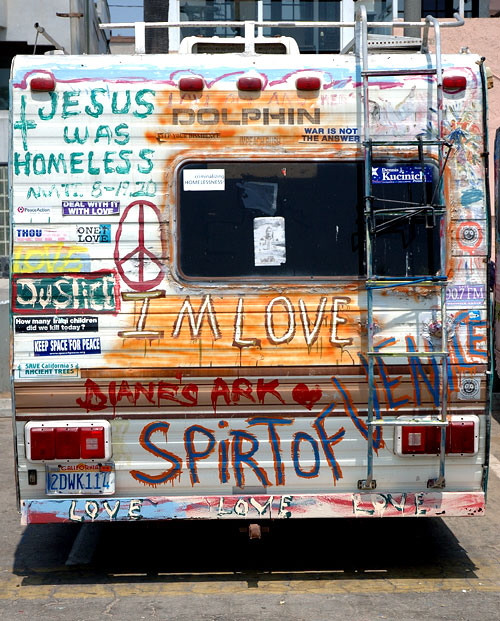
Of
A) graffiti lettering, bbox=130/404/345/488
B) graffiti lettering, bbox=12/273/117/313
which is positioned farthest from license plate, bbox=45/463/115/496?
graffiti lettering, bbox=12/273/117/313

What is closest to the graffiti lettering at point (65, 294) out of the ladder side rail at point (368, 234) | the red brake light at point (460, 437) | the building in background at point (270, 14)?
the ladder side rail at point (368, 234)

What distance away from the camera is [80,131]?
574 centimetres

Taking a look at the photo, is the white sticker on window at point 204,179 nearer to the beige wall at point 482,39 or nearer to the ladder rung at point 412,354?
the ladder rung at point 412,354

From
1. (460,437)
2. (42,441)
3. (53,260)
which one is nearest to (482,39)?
(460,437)

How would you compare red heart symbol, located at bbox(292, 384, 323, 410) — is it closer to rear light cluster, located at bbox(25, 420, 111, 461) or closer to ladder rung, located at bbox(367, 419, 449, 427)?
ladder rung, located at bbox(367, 419, 449, 427)

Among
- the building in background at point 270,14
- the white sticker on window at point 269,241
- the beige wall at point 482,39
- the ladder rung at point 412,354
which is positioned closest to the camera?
the ladder rung at point 412,354

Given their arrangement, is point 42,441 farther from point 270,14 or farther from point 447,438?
point 270,14

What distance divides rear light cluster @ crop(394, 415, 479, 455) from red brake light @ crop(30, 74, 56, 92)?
9.57ft

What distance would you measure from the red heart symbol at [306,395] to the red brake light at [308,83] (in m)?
1.79

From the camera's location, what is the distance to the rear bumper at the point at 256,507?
573 centimetres

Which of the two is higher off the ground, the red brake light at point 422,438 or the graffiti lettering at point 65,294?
the graffiti lettering at point 65,294

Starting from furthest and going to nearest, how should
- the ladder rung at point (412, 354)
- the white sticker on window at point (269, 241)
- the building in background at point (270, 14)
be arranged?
the building in background at point (270, 14)
the white sticker on window at point (269, 241)
the ladder rung at point (412, 354)

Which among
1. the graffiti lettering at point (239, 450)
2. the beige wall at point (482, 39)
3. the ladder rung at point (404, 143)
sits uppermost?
the beige wall at point (482, 39)

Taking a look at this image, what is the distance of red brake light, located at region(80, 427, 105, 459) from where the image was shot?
567 cm
